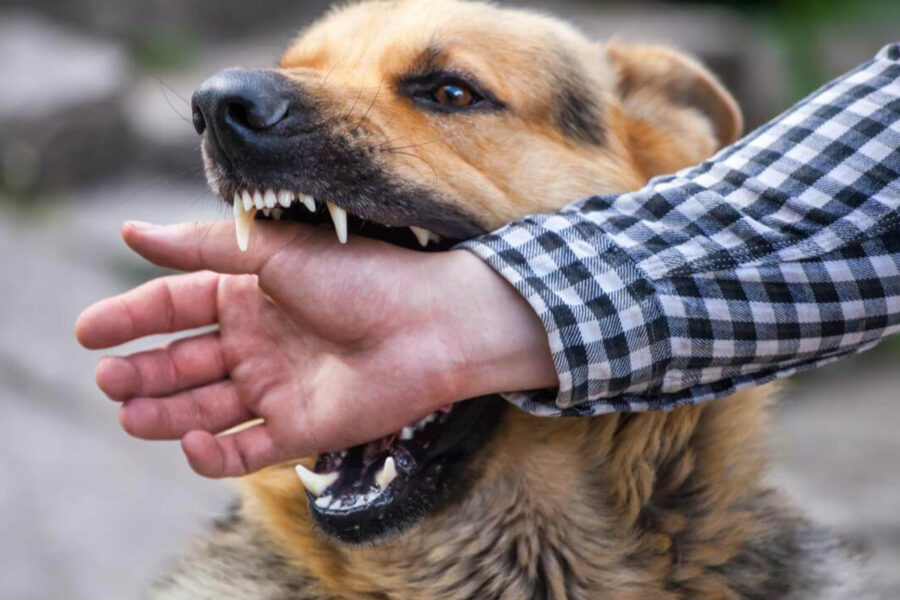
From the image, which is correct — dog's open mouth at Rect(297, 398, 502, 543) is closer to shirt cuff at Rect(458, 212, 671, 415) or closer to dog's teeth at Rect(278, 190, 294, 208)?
shirt cuff at Rect(458, 212, 671, 415)

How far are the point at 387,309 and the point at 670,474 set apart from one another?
84 cm

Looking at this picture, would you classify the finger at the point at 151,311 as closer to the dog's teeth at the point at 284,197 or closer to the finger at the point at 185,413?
the finger at the point at 185,413

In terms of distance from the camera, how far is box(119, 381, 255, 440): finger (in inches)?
104

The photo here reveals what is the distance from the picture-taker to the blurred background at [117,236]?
479 cm

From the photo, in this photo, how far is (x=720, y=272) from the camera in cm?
219

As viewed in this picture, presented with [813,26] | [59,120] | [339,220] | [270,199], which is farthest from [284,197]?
[813,26]

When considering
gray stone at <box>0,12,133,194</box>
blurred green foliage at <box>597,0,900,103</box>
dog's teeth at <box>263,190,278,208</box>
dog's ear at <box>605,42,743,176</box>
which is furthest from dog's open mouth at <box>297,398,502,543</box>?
blurred green foliage at <box>597,0,900,103</box>

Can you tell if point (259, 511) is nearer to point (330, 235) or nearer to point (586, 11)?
point (330, 235)

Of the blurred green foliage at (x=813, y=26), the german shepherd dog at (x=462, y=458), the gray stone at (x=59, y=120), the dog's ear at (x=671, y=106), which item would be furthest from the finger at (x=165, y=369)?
the blurred green foliage at (x=813, y=26)

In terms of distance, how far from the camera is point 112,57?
9758 mm

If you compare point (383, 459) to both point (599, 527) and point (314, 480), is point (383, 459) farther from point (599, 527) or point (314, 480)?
point (599, 527)

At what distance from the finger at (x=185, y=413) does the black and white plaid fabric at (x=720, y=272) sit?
83 centimetres

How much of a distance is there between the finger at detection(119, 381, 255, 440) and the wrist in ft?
2.53

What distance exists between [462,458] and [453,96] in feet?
3.24
